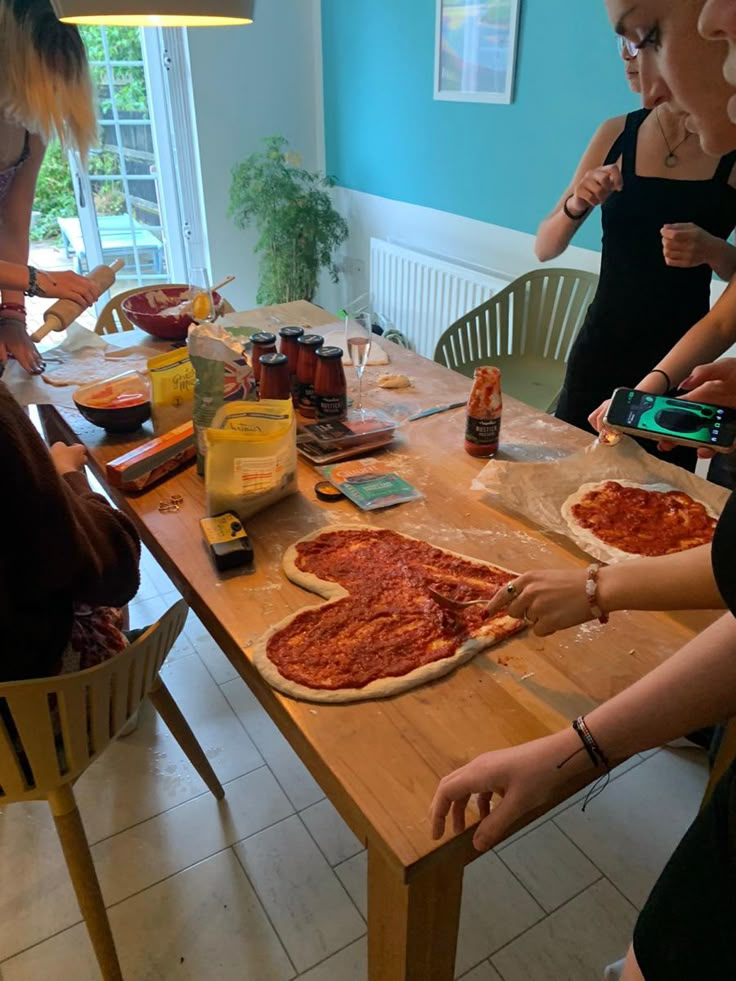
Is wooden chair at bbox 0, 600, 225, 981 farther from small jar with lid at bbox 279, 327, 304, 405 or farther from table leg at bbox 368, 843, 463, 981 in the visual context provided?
small jar with lid at bbox 279, 327, 304, 405

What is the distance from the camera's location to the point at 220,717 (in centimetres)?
189

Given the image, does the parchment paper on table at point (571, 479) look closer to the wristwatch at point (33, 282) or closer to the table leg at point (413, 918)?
the table leg at point (413, 918)

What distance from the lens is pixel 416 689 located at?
3.00ft

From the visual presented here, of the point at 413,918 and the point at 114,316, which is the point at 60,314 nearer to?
the point at 114,316

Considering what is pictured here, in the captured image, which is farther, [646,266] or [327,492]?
[646,266]

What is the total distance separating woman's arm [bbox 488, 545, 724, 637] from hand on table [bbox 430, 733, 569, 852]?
184 mm

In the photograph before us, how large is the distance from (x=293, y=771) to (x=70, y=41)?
190 centimetres

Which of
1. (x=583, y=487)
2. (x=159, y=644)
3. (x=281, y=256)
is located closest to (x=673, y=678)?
(x=583, y=487)

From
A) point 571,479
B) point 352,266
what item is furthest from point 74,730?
point 352,266

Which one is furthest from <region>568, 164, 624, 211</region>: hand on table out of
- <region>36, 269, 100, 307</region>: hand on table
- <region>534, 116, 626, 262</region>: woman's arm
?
<region>36, 269, 100, 307</region>: hand on table

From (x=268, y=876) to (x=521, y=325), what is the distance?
74.7 inches

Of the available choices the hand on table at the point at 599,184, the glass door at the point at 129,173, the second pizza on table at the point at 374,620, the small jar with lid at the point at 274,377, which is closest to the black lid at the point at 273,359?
the small jar with lid at the point at 274,377

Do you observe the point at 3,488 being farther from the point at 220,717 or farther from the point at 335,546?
the point at 220,717

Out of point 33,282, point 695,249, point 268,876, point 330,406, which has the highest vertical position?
point 695,249
